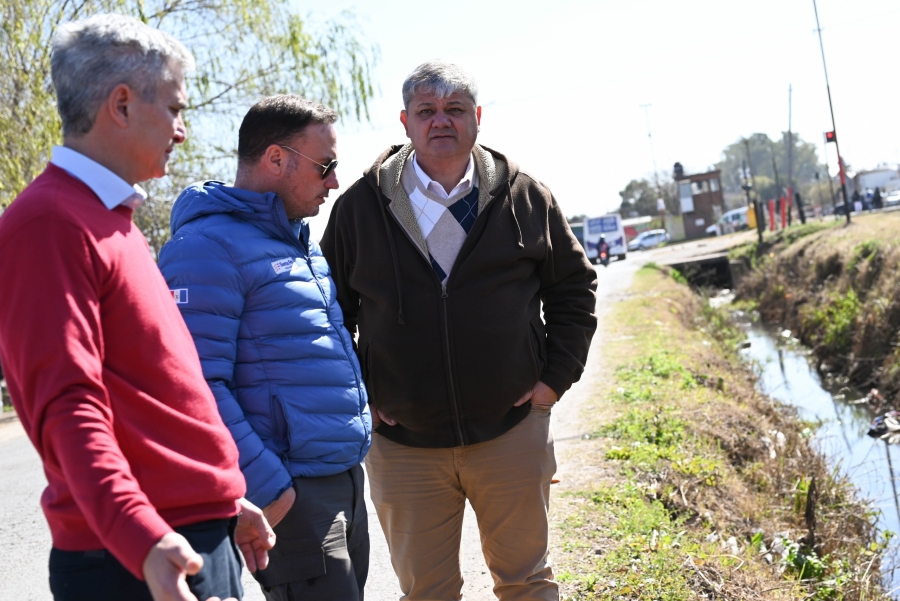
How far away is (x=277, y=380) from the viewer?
8.84 ft

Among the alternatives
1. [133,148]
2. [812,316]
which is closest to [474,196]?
[133,148]

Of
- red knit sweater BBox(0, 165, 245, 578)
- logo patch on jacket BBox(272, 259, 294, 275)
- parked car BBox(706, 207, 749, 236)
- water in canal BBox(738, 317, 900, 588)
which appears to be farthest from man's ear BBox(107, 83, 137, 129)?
parked car BBox(706, 207, 749, 236)

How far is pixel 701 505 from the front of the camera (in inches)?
244

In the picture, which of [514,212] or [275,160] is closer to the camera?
[275,160]

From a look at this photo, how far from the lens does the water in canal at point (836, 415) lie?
940 cm

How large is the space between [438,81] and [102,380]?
1953mm

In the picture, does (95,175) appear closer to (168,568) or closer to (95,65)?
(95,65)

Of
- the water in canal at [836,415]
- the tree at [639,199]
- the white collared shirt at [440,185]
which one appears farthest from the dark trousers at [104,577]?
the tree at [639,199]

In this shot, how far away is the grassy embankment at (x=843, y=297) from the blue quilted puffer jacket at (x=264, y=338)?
1227 cm

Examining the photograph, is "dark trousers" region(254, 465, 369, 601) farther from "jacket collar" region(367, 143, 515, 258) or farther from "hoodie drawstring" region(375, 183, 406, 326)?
"jacket collar" region(367, 143, 515, 258)

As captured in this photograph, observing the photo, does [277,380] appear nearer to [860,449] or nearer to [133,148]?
[133,148]

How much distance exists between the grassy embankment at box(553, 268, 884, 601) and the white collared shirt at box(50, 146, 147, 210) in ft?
10.5

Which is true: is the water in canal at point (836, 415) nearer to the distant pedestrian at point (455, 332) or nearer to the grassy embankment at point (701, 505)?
the grassy embankment at point (701, 505)

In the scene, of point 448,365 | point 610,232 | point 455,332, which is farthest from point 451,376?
point 610,232
